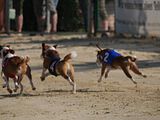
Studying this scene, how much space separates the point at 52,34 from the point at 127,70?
1054 centimetres

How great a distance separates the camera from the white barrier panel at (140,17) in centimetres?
1922

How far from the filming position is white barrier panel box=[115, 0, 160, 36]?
1922cm

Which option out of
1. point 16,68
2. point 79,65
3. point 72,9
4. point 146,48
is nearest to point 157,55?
point 146,48

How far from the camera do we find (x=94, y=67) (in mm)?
14195

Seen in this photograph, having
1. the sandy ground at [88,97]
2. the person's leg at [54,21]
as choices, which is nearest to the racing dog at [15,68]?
the sandy ground at [88,97]

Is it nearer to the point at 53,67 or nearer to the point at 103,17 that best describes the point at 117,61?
the point at 53,67

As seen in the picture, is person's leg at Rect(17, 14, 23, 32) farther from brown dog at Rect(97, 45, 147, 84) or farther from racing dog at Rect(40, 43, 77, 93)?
racing dog at Rect(40, 43, 77, 93)

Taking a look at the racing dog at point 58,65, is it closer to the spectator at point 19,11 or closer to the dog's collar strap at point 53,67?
the dog's collar strap at point 53,67

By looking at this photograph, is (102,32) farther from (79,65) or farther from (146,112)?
(146,112)

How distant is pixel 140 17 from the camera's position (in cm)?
1945

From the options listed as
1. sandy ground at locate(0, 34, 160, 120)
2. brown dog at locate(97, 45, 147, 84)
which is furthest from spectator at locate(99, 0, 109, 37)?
brown dog at locate(97, 45, 147, 84)

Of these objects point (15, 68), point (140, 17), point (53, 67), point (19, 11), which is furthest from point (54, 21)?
point (15, 68)

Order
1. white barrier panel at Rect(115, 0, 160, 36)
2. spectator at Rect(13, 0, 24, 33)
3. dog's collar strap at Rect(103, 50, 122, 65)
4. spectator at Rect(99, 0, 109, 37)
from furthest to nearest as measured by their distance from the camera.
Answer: spectator at Rect(13, 0, 24, 33)
spectator at Rect(99, 0, 109, 37)
white barrier panel at Rect(115, 0, 160, 36)
dog's collar strap at Rect(103, 50, 122, 65)

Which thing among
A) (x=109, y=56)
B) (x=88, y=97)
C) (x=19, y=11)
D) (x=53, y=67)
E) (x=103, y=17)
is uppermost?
(x=19, y=11)
